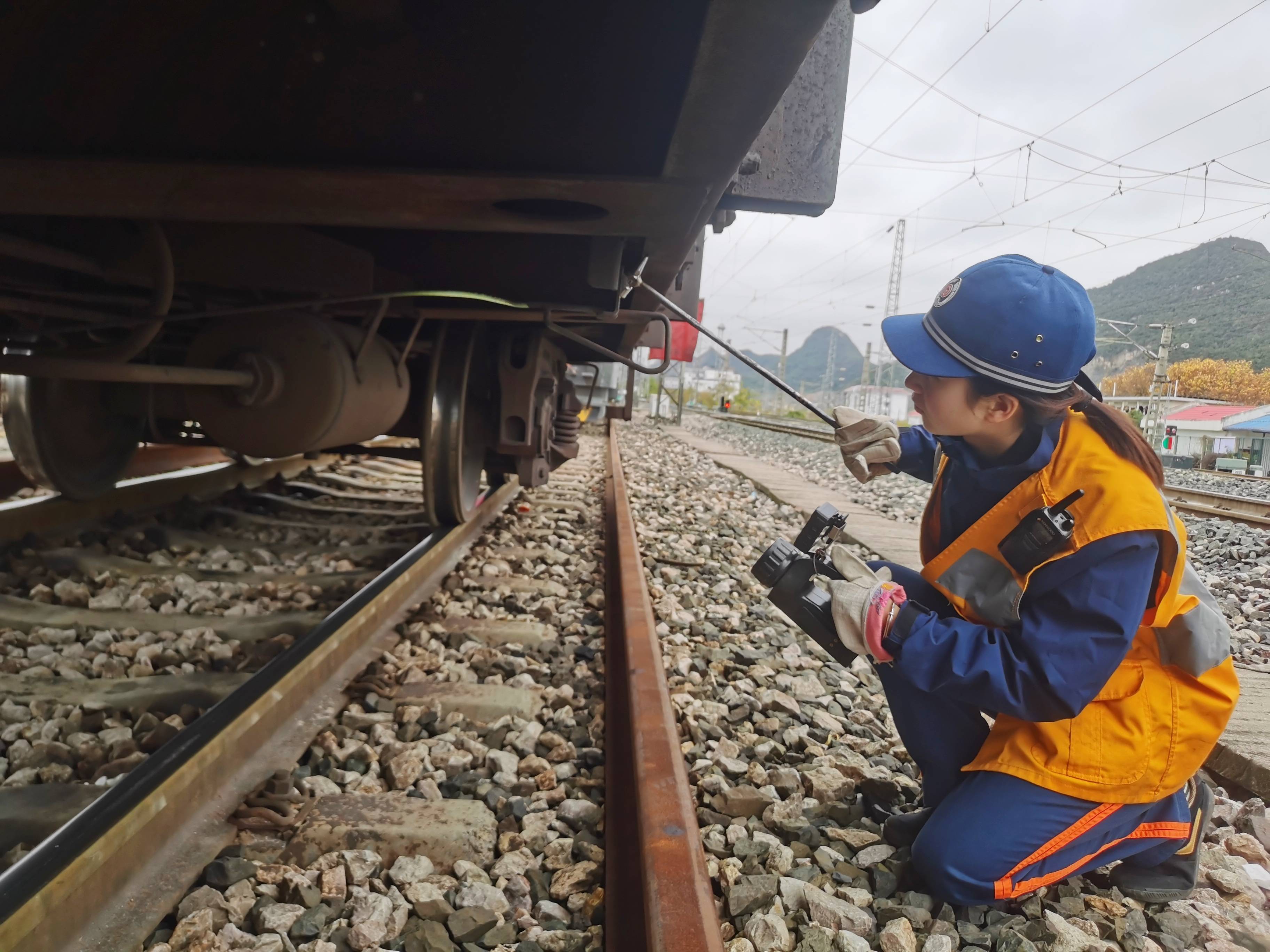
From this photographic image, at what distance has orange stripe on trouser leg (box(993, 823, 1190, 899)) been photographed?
56.4 inches

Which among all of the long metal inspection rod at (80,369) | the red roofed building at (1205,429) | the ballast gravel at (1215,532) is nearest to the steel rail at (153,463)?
the long metal inspection rod at (80,369)

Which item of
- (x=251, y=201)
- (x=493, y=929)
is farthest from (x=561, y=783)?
(x=251, y=201)

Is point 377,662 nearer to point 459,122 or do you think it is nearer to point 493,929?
point 493,929

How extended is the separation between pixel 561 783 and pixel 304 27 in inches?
59.0

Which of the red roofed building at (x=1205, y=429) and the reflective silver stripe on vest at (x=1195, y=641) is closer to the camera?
the reflective silver stripe on vest at (x=1195, y=641)

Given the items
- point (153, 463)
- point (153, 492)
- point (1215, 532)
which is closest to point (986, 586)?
point (153, 492)

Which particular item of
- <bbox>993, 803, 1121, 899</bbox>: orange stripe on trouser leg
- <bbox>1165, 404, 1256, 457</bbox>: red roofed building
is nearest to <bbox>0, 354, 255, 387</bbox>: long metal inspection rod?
<bbox>993, 803, 1121, 899</bbox>: orange stripe on trouser leg

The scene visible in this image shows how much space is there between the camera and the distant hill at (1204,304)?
175 inches

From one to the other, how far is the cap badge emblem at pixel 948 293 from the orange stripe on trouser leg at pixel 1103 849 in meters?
1.03

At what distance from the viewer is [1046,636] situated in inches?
50.3

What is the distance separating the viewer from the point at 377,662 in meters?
2.33

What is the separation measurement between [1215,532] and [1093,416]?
4.90 metres

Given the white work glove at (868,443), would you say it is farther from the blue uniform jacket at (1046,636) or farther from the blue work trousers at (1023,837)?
the blue work trousers at (1023,837)

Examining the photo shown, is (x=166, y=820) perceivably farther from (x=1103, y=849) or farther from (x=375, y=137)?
(x=1103, y=849)
